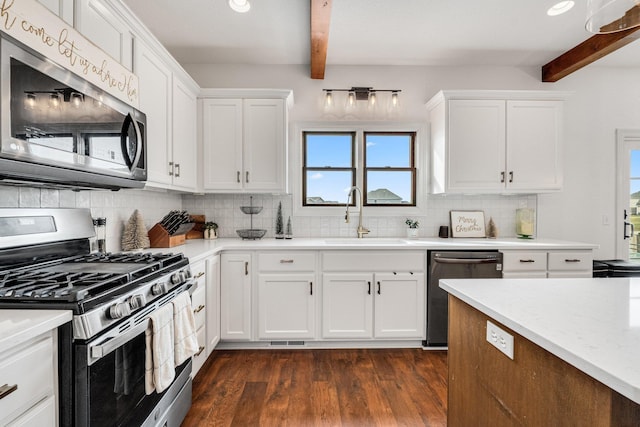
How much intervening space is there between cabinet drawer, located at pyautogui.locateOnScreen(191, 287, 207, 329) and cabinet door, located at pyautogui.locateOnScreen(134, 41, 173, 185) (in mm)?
828

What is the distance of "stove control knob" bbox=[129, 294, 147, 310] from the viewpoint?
1.26 metres

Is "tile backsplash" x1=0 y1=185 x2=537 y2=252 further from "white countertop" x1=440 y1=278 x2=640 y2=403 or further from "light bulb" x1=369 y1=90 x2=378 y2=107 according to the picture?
"white countertop" x1=440 y1=278 x2=640 y2=403

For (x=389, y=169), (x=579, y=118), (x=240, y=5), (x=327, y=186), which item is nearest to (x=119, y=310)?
(x=240, y=5)

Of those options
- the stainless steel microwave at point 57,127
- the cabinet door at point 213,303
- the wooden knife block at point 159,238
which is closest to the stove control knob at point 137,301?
the stainless steel microwave at point 57,127

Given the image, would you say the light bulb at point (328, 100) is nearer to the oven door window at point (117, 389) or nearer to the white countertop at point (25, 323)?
the oven door window at point (117, 389)

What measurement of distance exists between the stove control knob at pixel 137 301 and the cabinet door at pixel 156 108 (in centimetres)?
106

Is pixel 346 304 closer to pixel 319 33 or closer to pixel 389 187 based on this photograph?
pixel 389 187

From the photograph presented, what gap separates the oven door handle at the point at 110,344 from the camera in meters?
1.04

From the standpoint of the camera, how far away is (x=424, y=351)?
2.75 meters

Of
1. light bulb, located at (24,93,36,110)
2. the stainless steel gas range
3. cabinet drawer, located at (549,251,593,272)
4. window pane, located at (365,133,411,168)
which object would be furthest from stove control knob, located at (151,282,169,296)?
cabinet drawer, located at (549,251,593,272)

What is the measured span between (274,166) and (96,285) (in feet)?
6.69

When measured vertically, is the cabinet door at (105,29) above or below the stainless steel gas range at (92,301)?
above

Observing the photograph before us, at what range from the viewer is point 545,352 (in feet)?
2.76

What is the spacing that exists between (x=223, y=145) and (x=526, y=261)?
2916mm
